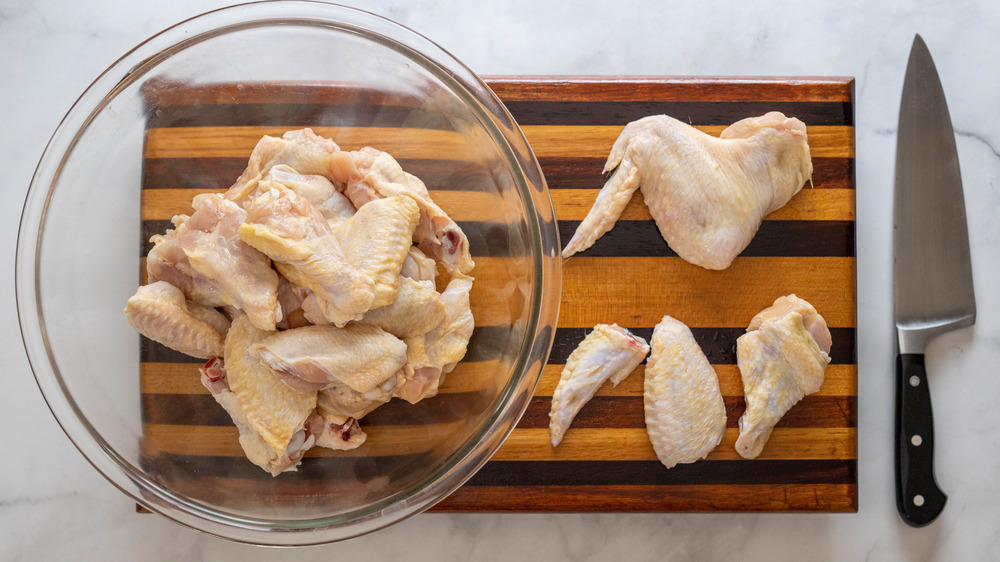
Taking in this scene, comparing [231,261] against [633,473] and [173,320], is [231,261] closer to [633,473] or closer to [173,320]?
[173,320]

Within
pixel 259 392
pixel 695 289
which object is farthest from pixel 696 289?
pixel 259 392

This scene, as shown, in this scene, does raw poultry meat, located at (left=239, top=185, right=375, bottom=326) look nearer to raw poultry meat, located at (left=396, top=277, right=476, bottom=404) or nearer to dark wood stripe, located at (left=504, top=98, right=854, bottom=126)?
raw poultry meat, located at (left=396, top=277, right=476, bottom=404)

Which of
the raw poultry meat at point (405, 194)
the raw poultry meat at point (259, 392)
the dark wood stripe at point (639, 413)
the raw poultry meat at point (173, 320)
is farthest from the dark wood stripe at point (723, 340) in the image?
the raw poultry meat at point (173, 320)

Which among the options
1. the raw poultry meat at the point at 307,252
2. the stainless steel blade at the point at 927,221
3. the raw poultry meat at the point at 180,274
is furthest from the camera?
the stainless steel blade at the point at 927,221

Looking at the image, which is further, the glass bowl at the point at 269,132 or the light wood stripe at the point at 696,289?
the light wood stripe at the point at 696,289

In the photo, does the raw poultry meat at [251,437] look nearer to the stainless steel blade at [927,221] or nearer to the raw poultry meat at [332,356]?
the raw poultry meat at [332,356]

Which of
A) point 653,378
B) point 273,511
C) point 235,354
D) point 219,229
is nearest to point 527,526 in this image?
point 653,378

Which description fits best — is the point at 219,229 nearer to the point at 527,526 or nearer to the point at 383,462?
the point at 383,462
